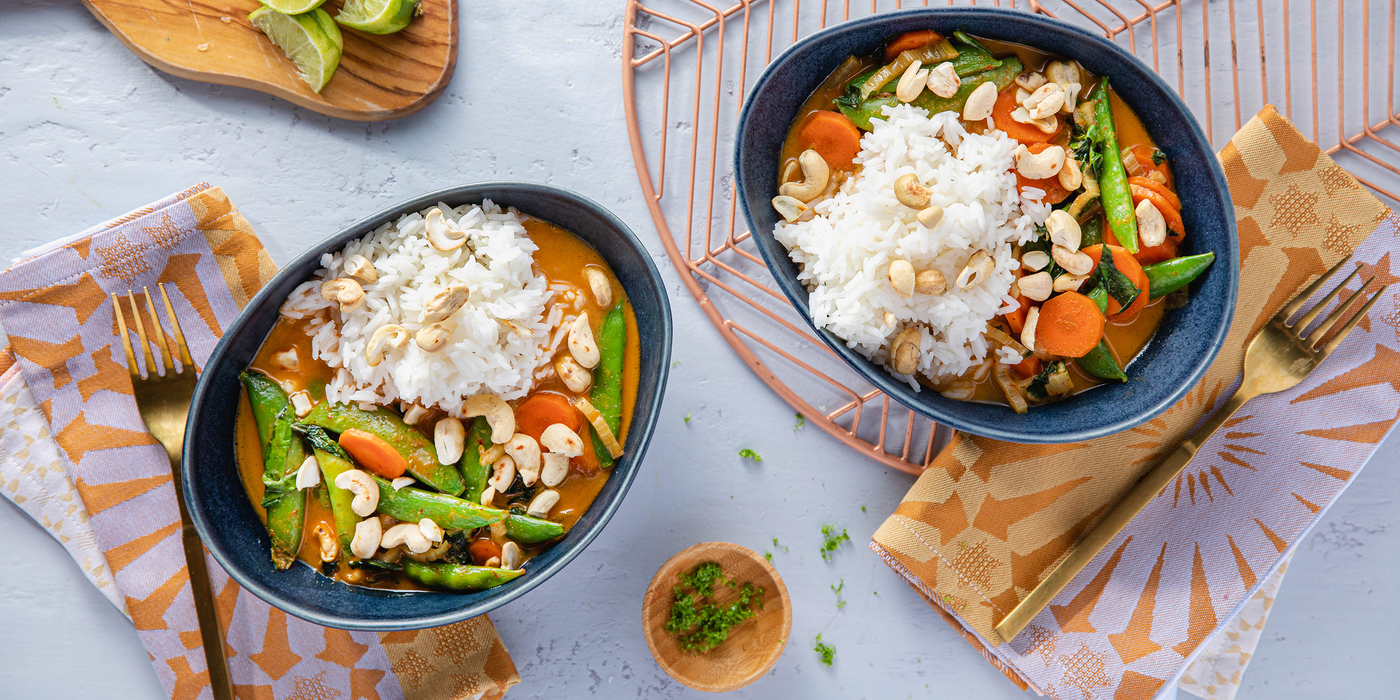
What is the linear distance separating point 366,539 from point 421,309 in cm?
70

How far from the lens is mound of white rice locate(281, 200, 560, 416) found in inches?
82.0

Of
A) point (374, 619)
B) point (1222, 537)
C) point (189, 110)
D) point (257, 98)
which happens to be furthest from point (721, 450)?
point (189, 110)

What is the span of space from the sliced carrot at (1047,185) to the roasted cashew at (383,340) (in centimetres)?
182

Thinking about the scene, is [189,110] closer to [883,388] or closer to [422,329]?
[422,329]

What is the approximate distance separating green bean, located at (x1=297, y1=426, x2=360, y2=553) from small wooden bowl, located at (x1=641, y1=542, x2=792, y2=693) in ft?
3.12

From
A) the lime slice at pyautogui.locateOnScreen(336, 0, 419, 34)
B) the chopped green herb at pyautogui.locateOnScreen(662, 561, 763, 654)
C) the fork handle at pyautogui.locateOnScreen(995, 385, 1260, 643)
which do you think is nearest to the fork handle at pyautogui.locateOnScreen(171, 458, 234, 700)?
the chopped green herb at pyautogui.locateOnScreen(662, 561, 763, 654)

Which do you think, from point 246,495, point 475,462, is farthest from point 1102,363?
point 246,495

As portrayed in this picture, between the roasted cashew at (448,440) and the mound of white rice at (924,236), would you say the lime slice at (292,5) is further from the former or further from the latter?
the mound of white rice at (924,236)

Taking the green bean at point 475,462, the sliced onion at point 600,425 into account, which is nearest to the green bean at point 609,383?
the sliced onion at point 600,425

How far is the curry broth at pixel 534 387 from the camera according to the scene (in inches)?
86.0

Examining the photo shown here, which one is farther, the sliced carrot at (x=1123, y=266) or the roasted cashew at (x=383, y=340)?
the sliced carrot at (x=1123, y=266)

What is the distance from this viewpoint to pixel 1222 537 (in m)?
2.46

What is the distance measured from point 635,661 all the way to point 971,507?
4.22ft

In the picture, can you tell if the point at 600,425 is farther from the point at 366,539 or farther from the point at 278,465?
the point at 278,465
